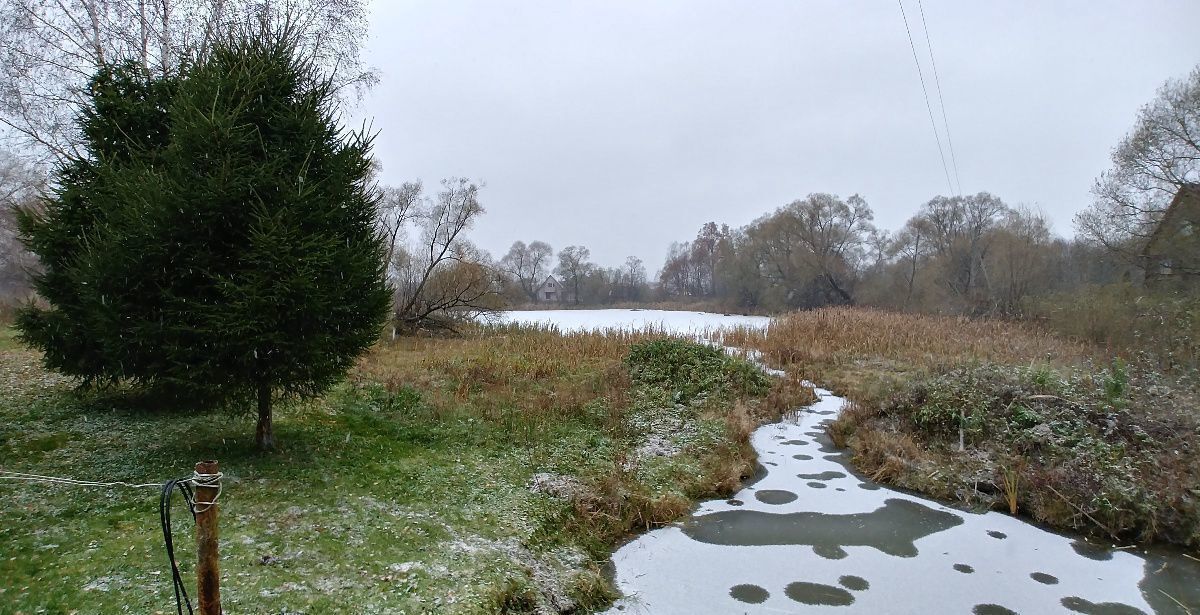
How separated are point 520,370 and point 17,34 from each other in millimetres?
12490

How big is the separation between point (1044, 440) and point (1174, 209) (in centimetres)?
1392

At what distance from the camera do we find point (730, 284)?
152 feet

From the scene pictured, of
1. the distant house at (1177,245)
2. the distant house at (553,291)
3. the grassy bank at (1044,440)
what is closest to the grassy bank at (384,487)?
the grassy bank at (1044,440)

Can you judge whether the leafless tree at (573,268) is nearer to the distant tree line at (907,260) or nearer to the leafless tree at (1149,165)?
the distant tree line at (907,260)

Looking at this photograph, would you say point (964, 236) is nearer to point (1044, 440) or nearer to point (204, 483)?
point (1044, 440)

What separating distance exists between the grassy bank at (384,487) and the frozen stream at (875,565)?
51cm

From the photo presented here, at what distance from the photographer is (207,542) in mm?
2584

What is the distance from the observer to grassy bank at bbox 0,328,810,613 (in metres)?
3.80

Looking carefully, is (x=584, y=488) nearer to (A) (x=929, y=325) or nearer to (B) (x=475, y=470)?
(B) (x=475, y=470)

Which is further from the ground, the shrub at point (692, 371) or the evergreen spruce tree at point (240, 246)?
the evergreen spruce tree at point (240, 246)

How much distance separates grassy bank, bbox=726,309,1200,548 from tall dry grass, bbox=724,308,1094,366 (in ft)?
2.47

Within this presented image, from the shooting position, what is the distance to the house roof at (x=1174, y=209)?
602 inches

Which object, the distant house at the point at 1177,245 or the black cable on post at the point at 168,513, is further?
the distant house at the point at 1177,245

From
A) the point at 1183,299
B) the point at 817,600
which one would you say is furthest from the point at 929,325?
the point at 817,600
